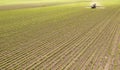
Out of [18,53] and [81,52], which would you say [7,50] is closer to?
[18,53]

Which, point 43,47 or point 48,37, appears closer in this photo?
point 43,47

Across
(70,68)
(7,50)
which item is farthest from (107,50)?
(7,50)

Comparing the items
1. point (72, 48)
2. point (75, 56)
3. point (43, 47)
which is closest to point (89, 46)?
point (72, 48)

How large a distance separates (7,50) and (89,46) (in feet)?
15.7

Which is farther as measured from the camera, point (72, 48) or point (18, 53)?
point (72, 48)

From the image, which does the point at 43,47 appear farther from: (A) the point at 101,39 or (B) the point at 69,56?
(A) the point at 101,39

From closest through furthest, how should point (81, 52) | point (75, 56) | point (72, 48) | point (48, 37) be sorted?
point (75, 56)
point (81, 52)
point (72, 48)
point (48, 37)

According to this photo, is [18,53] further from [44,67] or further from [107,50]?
[107,50]

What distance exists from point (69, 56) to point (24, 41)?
394 cm

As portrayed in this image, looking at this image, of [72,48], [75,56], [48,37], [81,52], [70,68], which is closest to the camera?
[70,68]

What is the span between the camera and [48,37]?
12438mm

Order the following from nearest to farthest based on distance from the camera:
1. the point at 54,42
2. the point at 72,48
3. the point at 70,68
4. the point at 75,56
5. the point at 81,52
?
1. the point at 70,68
2. the point at 75,56
3. the point at 81,52
4. the point at 72,48
5. the point at 54,42

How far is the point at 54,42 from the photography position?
36.9 feet

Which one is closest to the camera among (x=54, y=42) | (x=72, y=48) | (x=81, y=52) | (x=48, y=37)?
(x=81, y=52)
